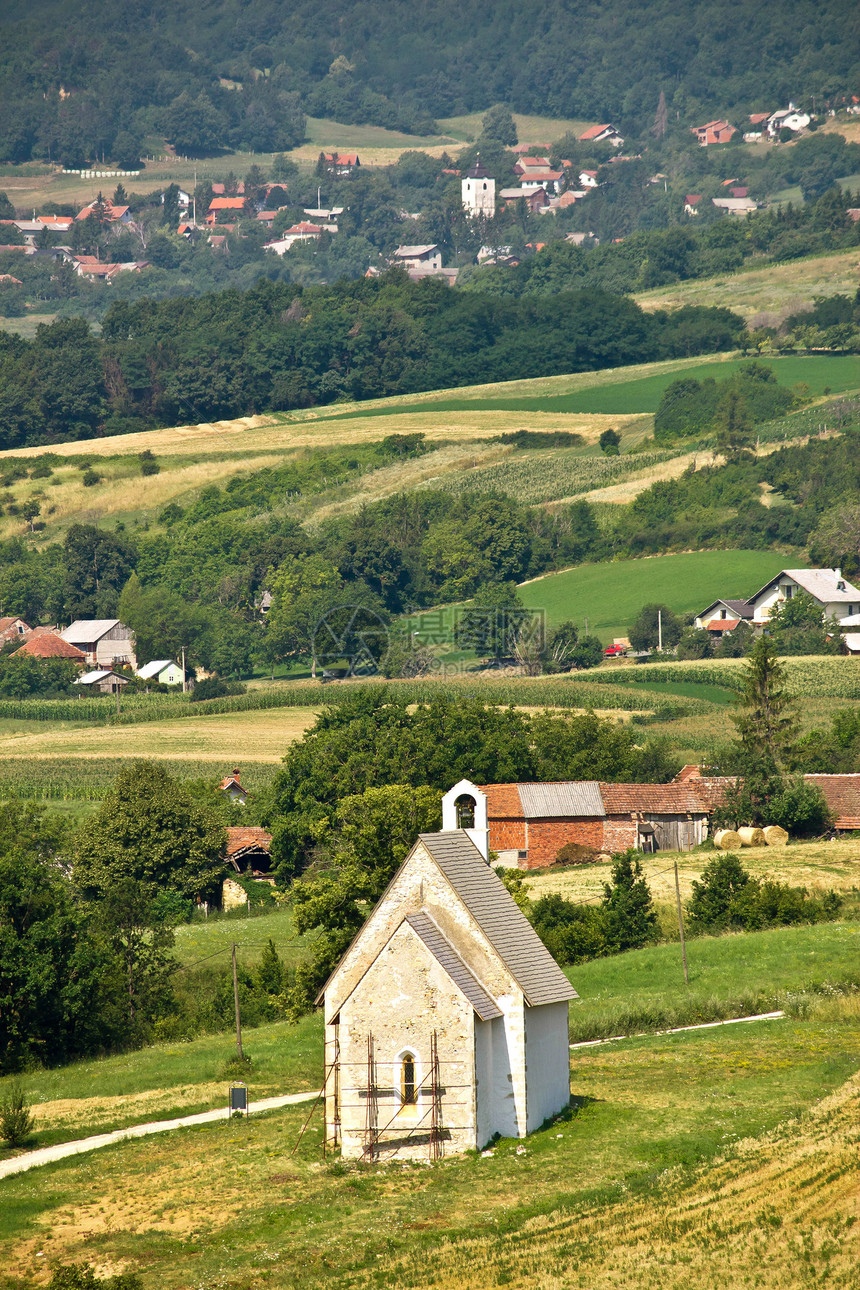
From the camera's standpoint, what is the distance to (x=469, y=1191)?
2825 centimetres

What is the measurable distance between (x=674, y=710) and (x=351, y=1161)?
61.3m

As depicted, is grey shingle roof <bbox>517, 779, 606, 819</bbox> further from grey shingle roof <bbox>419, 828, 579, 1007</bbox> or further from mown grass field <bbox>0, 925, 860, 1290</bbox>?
grey shingle roof <bbox>419, 828, 579, 1007</bbox>

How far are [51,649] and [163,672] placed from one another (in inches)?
390

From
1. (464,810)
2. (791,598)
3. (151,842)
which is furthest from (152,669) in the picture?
(464,810)

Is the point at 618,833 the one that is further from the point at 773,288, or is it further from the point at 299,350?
the point at 773,288

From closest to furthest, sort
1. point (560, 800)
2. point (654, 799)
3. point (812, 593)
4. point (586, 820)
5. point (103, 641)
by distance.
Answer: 1. point (586, 820)
2. point (560, 800)
3. point (654, 799)
4. point (812, 593)
5. point (103, 641)

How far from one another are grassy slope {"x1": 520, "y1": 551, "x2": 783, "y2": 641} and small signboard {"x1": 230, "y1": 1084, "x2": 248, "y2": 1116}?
78.4 meters

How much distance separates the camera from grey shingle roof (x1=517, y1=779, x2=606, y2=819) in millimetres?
69188

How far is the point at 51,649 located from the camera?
124375 millimetres

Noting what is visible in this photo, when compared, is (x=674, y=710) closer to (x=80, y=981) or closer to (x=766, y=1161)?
(x=80, y=981)

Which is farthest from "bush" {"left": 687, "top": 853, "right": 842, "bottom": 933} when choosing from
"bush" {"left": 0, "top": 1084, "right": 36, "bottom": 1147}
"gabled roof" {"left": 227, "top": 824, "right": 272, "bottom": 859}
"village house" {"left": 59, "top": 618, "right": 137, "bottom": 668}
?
Result: "village house" {"left": 59, "top": 618, "right": 137, "bottom": 668}

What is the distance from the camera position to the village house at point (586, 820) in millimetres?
68875


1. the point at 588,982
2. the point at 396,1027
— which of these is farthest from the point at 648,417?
the point at 396,1027

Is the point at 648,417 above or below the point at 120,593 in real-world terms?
above
